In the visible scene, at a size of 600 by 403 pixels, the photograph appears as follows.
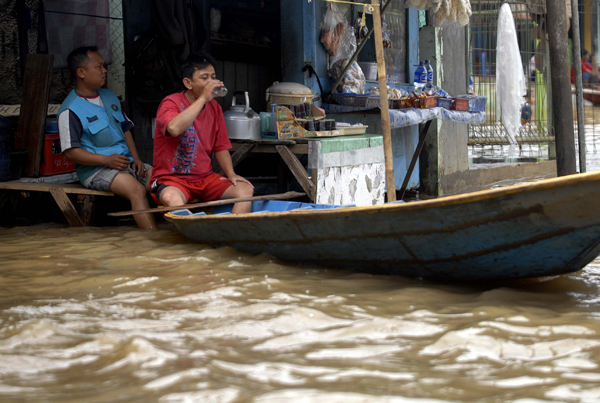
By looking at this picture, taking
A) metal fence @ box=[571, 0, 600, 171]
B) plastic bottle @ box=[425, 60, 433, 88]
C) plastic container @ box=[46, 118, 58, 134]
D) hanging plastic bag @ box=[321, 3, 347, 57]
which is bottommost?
plastic container @ box=[46, 118, 58, 134]

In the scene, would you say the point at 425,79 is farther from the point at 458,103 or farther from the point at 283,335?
the point at 283,335

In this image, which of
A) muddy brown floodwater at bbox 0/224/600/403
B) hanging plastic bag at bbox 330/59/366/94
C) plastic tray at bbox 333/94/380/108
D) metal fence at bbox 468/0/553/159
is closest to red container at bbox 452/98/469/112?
hanging plastic bag at bbox 330/59/366/94

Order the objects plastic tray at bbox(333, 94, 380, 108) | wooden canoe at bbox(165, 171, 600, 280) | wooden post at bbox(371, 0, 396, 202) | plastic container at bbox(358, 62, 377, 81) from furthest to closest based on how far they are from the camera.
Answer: plastic container at bbox(358, 62, 377, 81) → plastic tray at bbox(333, 94, 380, 108) → wooden post at bbox(371, 0, 396, 202) → wooden canoe at bbox(165, 171, 600, 280)

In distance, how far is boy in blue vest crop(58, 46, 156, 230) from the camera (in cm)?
464

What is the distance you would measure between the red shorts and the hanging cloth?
377cm

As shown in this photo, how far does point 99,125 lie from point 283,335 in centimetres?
298

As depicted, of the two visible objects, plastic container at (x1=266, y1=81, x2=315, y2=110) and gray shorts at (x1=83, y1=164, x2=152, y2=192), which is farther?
plastic container at (x1=266, y1=81, x2=315, y2=110)

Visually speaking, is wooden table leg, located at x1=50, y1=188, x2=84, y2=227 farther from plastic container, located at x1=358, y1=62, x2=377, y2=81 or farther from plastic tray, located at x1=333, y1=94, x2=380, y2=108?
plastic container, located at x1=358, y1=62, x2=377, y2=81

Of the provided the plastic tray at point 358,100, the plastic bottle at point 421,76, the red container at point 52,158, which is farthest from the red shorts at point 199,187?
the plastic bottle at point 421,76

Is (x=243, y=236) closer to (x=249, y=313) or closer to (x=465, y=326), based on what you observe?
(x=249, y=313)

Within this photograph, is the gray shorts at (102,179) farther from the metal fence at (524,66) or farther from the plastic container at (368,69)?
the metal fence at (524,66)

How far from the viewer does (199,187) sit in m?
4.61

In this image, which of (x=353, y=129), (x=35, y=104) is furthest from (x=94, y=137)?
(x=353, y=129)

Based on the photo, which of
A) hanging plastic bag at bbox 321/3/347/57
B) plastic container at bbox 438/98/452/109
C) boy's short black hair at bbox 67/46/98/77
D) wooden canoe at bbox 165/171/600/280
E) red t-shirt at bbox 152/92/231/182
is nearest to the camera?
wooden canoe at bbox 165/171/600/280
